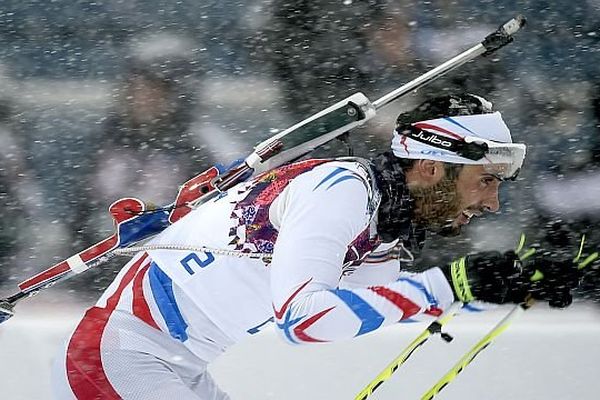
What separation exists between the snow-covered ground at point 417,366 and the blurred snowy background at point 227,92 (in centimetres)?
54

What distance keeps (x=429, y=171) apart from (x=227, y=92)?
93.1 inches

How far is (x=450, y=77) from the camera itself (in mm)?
4203

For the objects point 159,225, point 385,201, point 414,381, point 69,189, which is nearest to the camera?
point 385,201

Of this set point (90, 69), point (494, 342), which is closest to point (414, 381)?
point (494, 342)

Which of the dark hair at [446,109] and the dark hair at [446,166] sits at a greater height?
the dark hair at [446,109]

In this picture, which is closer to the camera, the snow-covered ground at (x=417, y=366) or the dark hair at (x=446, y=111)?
the dark hair at (x=446, y=111)

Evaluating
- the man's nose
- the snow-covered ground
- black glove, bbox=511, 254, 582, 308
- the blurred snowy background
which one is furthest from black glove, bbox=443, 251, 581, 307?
the blurred snowy background

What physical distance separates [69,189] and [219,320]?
92.6 inches

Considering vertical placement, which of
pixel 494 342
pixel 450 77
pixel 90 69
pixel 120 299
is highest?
pixel 90 69

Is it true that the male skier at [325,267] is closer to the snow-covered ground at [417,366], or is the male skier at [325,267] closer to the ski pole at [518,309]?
the ski pole at [518,309]

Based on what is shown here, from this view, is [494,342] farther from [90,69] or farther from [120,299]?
[90,69]

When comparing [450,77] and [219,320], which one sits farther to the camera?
[450,77]

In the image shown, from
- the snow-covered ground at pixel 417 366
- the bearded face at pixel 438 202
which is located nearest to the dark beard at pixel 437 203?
the bearded face at pixel 438 202

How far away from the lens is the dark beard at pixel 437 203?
2.19m
